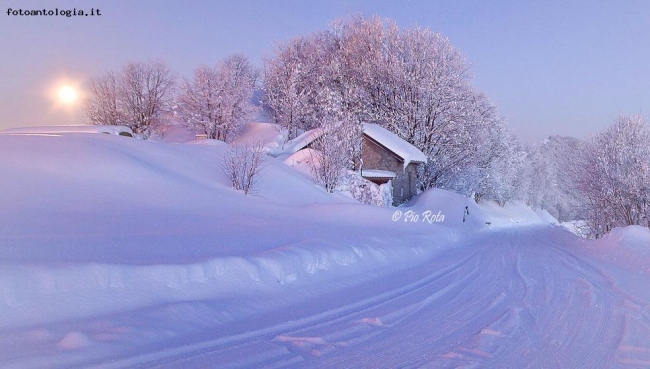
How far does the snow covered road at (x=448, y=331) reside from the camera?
4047 mm

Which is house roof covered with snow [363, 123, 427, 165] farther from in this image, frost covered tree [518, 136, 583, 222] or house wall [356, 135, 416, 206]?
frost covered tree [518, 136, 583, 222]

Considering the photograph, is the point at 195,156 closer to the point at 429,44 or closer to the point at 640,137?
the point at 429,44

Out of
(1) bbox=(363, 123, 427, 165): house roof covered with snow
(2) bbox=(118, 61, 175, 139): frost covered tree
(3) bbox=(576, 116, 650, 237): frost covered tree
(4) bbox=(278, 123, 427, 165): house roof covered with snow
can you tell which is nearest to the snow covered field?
(4) bbox=(278, 123, 427, 165): house roof covered with snow

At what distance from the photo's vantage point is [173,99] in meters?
53.1

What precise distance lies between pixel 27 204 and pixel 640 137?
34266 mm

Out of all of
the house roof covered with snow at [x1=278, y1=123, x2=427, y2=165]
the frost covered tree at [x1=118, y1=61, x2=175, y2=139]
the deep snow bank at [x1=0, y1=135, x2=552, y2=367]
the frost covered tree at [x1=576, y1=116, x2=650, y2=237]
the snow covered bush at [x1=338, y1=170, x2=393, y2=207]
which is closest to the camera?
the deep snow bank at [x1=0, y1=135, x2=552, y2=367]

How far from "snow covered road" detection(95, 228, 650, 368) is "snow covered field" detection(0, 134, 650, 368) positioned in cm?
3

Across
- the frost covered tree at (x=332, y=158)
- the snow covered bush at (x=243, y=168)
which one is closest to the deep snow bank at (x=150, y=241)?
the snow covered bush at (x=243, y=168)

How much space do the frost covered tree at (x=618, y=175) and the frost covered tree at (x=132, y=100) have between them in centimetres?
4480

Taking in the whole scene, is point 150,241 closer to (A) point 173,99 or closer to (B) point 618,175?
(B) point 618,175

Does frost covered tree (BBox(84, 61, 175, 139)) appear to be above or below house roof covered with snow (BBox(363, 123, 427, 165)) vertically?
above

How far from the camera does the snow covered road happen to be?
4.05 meters

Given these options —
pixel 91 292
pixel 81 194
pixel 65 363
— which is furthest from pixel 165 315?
pixel 81 194

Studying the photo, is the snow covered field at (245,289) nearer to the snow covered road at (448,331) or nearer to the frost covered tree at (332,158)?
the snow covered road at (448,331)
